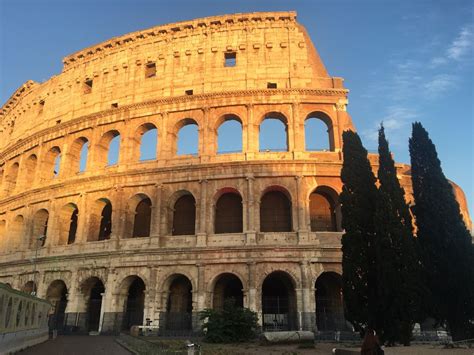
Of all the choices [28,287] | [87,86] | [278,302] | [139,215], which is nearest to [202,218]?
[139,215]

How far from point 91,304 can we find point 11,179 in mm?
15186

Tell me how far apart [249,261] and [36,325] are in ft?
34.2

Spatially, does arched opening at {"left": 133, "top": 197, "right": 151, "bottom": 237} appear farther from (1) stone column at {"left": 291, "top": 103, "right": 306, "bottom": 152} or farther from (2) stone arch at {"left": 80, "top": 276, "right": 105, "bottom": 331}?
(1) stone column at {"left": 291, "top": 103, "right": 306, "bottom": 152}

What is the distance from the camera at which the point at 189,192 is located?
23781 mm

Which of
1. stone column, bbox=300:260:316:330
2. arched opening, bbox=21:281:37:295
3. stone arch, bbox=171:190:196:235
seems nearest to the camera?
stone column, bbox=300:260:316:330

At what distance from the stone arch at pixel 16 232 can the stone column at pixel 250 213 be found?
56.9 feet

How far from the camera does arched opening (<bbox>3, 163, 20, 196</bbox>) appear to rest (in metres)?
32.7

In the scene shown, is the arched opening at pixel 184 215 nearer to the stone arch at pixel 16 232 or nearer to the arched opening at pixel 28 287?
the arched opening at pixel 28 287

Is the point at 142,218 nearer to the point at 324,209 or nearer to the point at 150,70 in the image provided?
the point at 150,70

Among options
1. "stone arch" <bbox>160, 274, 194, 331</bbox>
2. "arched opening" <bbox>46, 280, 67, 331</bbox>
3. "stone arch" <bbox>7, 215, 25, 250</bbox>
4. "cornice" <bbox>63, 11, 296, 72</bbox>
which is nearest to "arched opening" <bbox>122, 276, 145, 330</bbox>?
"stone arch" <bbox>160, 274, 194, 331</bbox>

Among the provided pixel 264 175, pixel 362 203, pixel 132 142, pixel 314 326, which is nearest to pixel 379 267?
pixel 362 203

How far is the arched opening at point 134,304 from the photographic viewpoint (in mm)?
23188

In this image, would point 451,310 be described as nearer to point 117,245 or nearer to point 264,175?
point 264,175

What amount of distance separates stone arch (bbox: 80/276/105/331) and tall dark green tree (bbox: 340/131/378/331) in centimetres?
1542
